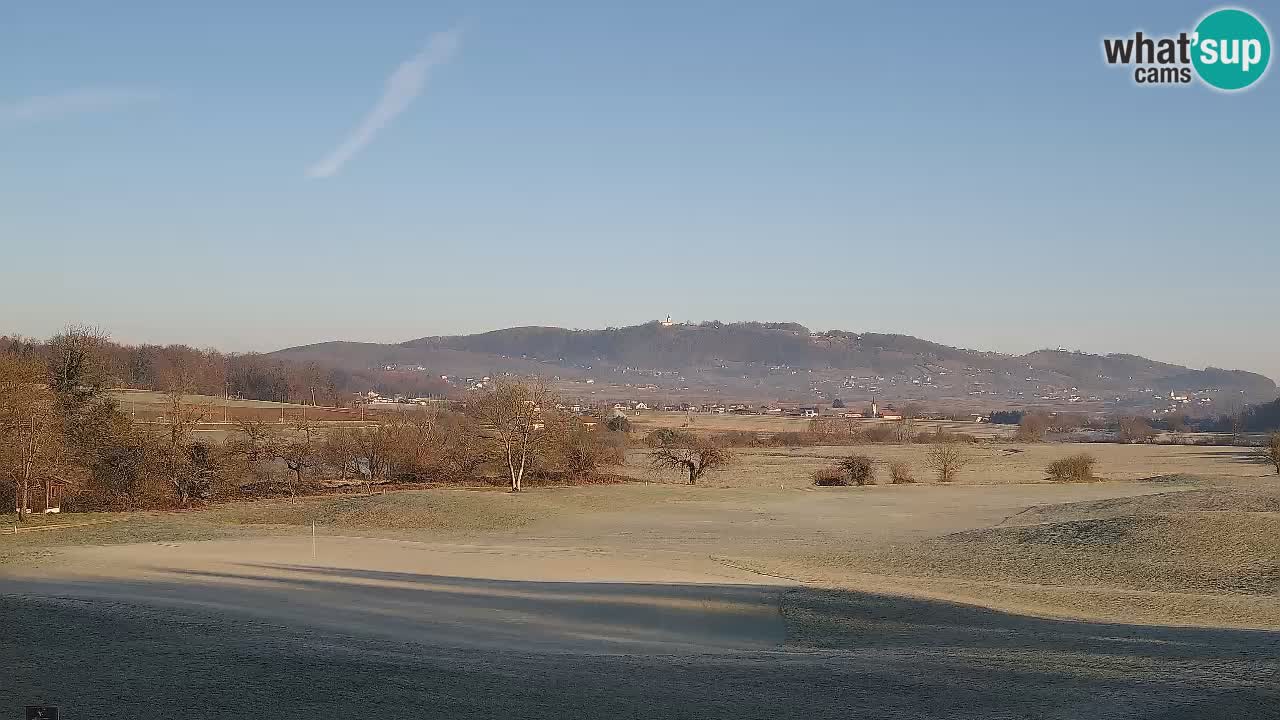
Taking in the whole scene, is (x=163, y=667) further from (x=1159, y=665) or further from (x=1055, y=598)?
(x=1055, y=598)

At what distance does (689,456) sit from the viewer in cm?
7338

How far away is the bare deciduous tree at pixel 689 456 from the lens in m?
69.9

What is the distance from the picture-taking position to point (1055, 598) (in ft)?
78.1

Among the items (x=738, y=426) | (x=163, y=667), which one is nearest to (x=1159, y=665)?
(x=163, y=667)

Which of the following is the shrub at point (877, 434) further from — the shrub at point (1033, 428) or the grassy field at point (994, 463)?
the shrub at point (1033, 428)

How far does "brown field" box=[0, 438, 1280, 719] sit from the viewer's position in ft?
41.9

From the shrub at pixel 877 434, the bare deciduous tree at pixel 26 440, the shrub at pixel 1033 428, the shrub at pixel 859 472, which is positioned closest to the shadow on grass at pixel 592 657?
the bare deciduous tree at pixel 26 440

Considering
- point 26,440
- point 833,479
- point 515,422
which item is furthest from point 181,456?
point 833,479

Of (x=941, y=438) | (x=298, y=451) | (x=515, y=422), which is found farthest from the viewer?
(x=941, y=438)

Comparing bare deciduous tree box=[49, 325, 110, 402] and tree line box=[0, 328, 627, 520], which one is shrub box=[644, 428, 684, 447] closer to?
tree line box=[0, 328, 627, 520]

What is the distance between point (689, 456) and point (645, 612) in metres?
52.1

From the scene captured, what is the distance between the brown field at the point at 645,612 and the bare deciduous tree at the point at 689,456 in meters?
22.8

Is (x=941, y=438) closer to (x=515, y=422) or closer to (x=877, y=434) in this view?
(x=877, y=434)

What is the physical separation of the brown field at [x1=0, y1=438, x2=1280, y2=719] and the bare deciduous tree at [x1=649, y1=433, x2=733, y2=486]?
74.8ft
